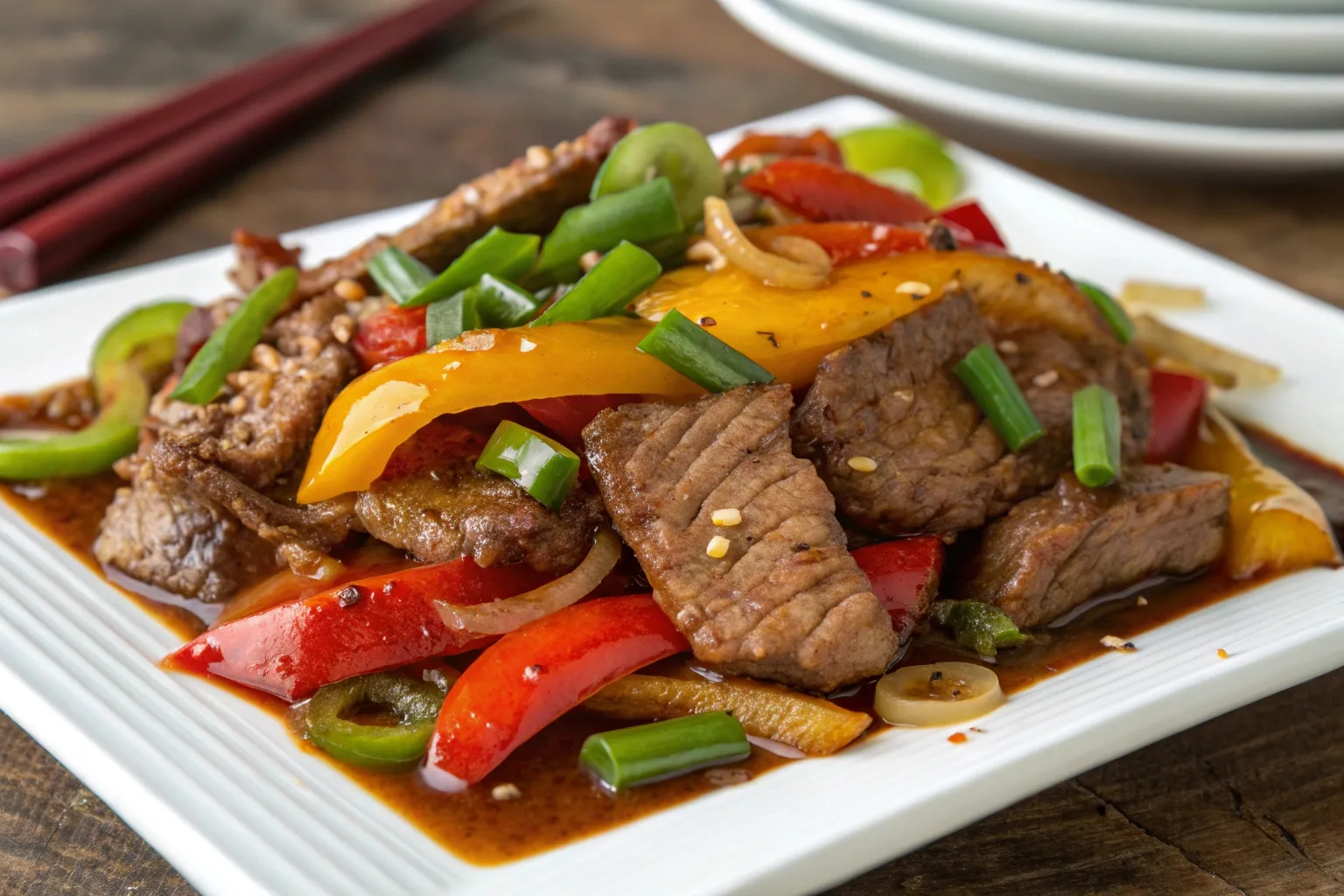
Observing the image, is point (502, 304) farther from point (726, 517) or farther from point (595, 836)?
point (595, 836)

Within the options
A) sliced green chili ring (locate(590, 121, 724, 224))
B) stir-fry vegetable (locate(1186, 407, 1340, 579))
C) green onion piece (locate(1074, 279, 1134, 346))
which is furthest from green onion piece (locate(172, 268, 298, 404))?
stir-fry vegetable (locate(1186, 407, 1340, 579))

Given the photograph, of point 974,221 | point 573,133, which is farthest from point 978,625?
point 573,133

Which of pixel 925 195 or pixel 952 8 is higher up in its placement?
pixel 952 8

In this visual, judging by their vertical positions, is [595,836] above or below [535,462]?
below

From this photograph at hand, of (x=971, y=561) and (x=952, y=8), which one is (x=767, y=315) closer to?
(x=971, y=561)

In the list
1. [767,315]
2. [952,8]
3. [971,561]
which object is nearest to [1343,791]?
[971,561]

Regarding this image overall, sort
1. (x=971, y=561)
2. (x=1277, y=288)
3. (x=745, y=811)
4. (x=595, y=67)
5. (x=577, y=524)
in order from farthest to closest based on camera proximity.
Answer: (x=595, y=67), (x=1277, y=288), (x=971, y=561), (x=577, y=524), (x=745, y=811)

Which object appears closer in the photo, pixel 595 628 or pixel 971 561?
pixel 595 628
